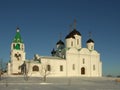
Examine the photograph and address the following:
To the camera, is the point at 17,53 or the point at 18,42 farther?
the point at 18,42

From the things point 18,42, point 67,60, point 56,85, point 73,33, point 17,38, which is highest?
point 73,33

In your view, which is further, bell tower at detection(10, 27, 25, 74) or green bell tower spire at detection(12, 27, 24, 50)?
green bell tower spire at detection(12, 27, 24, 50)

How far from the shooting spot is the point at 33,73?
50.1 metres

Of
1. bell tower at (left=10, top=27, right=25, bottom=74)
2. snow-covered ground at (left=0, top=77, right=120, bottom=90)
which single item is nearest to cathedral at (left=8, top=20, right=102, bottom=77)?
bell tower at (left=10, top=27, right=25, bottom=74)

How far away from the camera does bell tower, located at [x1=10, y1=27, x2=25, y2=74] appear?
55188mm

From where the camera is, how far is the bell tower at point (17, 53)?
55.2 metres

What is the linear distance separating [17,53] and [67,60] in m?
12.2

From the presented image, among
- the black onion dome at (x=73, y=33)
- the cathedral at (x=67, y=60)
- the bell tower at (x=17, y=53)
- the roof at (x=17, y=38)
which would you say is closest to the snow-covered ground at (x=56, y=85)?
the cathedral at (x=67, y=60)

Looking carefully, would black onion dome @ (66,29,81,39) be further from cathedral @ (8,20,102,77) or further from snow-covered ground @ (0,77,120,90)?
snow-covered ground @ (0,77,120,90)

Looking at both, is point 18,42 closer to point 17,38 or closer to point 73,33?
point 17,38

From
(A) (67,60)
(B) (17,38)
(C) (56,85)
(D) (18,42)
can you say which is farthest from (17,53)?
(C) (56,85)

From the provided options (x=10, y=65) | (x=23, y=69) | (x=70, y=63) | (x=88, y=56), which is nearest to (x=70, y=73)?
(x=70, y=63)

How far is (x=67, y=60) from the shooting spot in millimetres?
54406

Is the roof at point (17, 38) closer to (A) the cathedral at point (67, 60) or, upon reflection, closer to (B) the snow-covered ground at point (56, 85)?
(A) the cathedral at point (67, 60)
